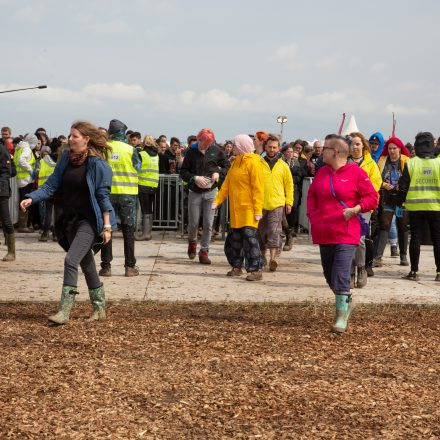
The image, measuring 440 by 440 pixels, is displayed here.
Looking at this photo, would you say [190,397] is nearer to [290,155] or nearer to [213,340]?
[213,340]

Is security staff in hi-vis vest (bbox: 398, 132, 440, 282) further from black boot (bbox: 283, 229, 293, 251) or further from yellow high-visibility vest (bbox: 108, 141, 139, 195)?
black boot (bbox: 283, 229, 293, 251)

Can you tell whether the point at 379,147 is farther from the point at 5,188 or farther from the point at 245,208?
the point at 5,188

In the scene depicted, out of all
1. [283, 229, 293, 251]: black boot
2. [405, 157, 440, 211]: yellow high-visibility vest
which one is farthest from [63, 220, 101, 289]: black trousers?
[283, 229, 293, 251]: black boot

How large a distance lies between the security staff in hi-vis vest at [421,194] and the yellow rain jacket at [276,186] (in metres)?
1.50

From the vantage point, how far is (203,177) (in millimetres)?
14133

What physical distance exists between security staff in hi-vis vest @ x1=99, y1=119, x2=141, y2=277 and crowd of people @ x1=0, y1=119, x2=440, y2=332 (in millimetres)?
12

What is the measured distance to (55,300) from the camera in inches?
411

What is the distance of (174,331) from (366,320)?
1889 mm

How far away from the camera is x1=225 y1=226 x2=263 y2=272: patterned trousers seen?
12.3 m

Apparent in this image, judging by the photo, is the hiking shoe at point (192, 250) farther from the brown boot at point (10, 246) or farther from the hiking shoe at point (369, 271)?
the hiking shoe at point (369, 271)

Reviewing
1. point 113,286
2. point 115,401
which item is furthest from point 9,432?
point 113,286

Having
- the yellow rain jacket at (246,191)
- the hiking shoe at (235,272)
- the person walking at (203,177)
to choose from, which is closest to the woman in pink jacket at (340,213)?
the yellow rain jacket at (246,191)

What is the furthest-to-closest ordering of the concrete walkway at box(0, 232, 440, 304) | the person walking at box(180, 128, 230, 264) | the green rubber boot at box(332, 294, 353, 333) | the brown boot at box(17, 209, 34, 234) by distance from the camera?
the brown boot at box(17, 209, 34, 234), the person walking at box(180, 128, 230, 264), the concrete walkway at box(0, 232, 440, 304), the green rubber boot at box(332, 294, 353, 333)

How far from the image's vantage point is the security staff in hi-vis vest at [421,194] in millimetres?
12727
